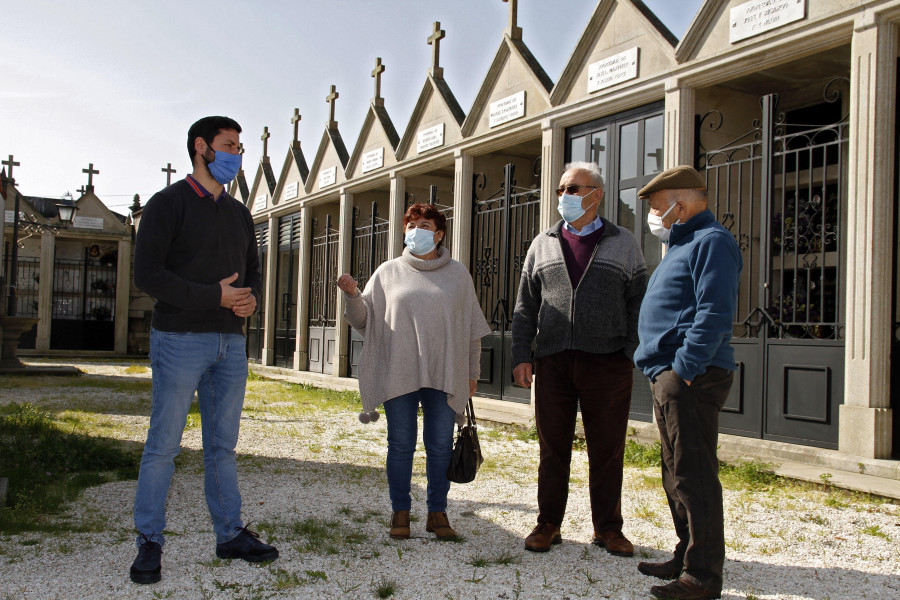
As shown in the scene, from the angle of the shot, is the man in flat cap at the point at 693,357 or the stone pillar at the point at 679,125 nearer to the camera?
the man in flat cap at the point at 693,357

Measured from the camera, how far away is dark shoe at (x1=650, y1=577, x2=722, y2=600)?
3.12 meters

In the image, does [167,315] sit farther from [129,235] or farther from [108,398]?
[129,235]

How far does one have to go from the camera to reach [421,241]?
4.22 meters

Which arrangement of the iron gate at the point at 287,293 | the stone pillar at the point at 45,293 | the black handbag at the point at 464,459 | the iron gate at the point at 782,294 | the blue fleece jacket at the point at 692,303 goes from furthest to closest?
the stone pillar at the point at 45,293 < the iron gate at the point at 287,293 < the iron gate at the point at 782,294 < the black handbag at the point at 464,459 < the blue fleece jacket at the point at 692,303

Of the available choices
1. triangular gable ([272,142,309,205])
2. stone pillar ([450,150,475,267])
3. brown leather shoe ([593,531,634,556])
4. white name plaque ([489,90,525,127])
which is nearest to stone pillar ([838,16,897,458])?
brown leather shoe ([593,531,634,556])

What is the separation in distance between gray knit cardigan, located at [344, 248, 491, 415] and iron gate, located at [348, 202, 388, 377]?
973 cm

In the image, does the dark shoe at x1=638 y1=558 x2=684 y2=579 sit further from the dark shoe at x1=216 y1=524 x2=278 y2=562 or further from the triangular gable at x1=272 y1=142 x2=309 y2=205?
the triangular gable at x1=272 y1=142 x2=309 y2=205

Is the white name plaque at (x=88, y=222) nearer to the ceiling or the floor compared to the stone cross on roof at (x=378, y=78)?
nearer to the floor

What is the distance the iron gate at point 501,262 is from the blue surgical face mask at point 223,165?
6605mm

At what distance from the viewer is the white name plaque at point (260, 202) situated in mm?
19641

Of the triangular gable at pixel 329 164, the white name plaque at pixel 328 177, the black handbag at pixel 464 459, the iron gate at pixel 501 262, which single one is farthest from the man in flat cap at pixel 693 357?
the white name plaque at pixel 328 177

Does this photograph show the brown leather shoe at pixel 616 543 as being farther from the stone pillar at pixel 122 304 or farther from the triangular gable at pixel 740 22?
the stone pillar at pixel 122 304

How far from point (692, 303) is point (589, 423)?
40.7 inches

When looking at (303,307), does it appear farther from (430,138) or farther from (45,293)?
(45,293)
